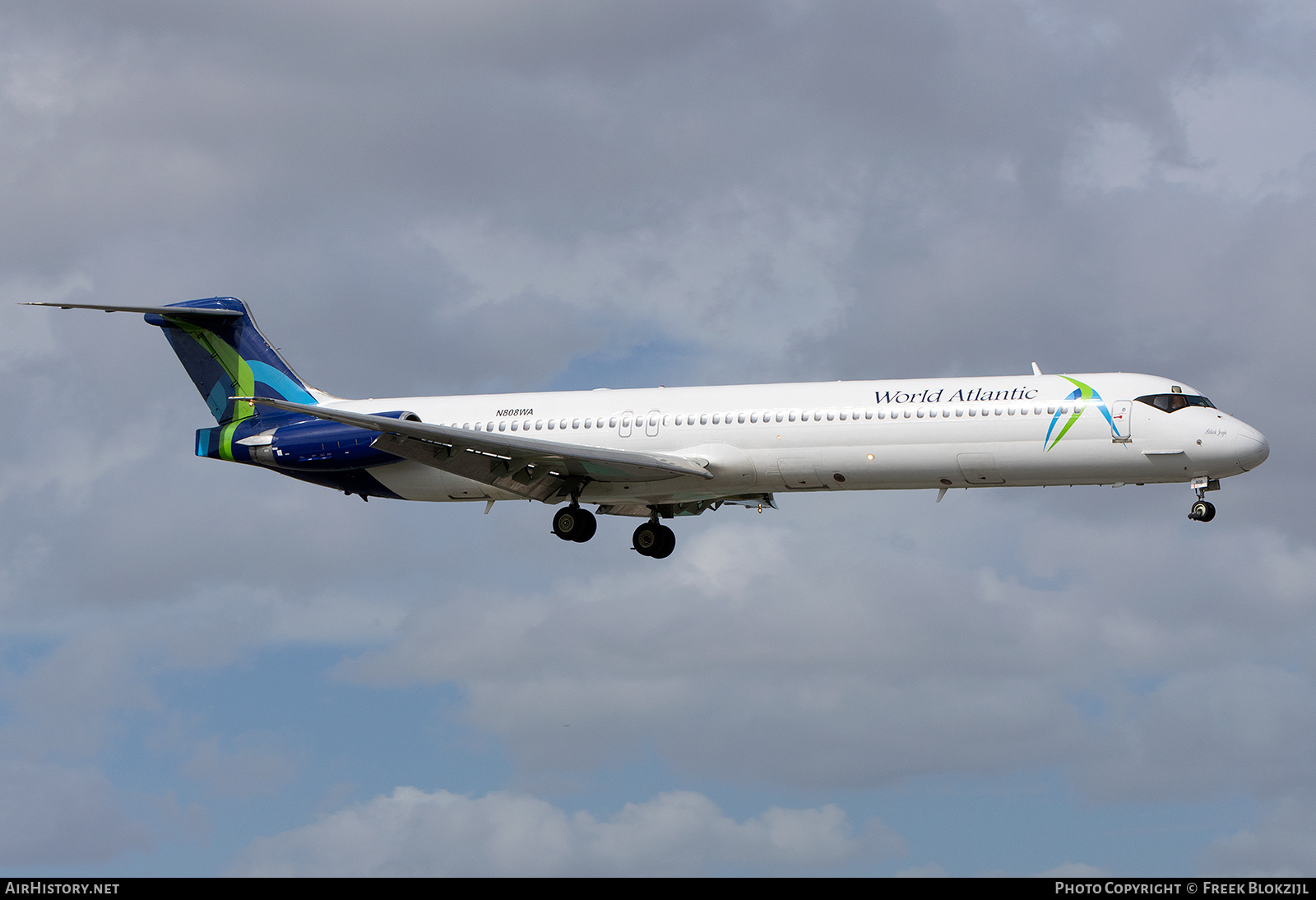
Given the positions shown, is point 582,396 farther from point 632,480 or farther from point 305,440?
point 305,440

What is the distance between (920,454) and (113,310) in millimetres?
21291

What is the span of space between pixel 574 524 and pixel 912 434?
9.52m

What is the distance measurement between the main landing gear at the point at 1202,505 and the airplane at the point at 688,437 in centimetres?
4

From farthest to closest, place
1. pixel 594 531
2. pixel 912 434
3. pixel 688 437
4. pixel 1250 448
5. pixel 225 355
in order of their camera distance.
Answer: pixel 225 355, pixel 594 531, pixel 688 437, pixel 912 434, pixel 1250 448

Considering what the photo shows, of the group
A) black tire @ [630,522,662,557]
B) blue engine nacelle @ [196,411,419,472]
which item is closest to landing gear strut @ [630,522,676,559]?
black tire @ [630,522,662,557]

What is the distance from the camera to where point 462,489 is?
42938 millimetres

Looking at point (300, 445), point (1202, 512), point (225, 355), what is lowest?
point (1202, 512)

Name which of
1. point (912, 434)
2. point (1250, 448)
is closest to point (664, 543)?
point (912, 434)

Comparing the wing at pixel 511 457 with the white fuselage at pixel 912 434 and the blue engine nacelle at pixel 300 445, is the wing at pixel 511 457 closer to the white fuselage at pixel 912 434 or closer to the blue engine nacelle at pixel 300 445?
the white fuselage at pixel 912 434

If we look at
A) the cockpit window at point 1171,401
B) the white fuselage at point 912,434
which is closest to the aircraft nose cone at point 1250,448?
the white fuselage at point 912,434

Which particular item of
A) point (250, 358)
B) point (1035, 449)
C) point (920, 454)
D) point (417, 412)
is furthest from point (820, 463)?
point (250, 358)

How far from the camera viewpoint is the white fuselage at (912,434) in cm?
3562

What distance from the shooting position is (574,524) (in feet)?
136

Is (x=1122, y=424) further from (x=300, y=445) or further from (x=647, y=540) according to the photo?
(x=300, y=445)
